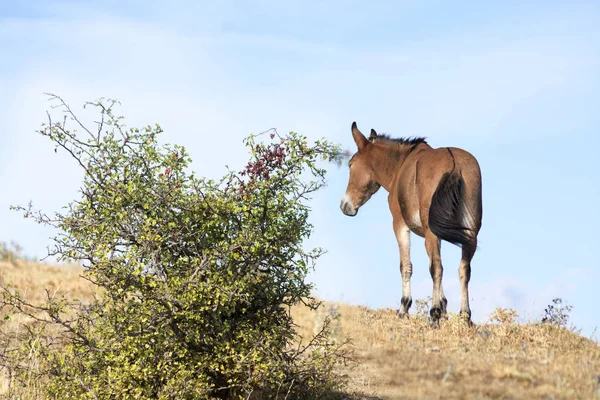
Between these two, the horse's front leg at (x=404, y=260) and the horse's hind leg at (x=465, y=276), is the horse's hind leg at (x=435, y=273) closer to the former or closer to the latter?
the horse's hind leg at (x=465, y=276)

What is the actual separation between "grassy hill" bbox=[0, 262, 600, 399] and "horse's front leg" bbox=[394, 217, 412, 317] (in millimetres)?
354

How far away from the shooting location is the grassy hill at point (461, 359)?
6.55 m

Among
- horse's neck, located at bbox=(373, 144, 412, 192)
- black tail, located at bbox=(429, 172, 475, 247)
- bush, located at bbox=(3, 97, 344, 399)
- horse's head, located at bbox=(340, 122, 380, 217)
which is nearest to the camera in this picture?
bush, located at bbox=(3, 97, 344, 399)

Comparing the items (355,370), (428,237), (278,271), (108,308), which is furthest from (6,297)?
(428,237)

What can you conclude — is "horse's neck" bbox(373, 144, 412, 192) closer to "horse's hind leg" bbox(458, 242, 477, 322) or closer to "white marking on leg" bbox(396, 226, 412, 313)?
"white marking on leg" bbox(396, 226, 412, 313)

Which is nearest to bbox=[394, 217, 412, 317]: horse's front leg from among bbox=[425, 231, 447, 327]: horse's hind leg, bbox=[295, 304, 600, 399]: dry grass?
bbox=[295, 304, 600, 399]: dry grass

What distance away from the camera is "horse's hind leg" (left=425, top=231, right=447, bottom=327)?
1139 cm

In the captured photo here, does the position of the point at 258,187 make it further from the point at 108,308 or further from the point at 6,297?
the point at 6,297

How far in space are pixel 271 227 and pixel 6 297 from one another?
14.3 feet

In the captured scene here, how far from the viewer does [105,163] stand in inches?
387

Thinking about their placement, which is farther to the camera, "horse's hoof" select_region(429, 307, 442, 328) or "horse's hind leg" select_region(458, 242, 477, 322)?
"horse's hind leg" select_region(458, 242, 477, 322)

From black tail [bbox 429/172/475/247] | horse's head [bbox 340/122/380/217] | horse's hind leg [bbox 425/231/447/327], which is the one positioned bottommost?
horse's hind leg [bbox 425/231/447/327]

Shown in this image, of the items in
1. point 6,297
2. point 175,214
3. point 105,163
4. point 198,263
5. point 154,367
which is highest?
point 105,163

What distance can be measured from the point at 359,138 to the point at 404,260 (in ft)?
10.5
